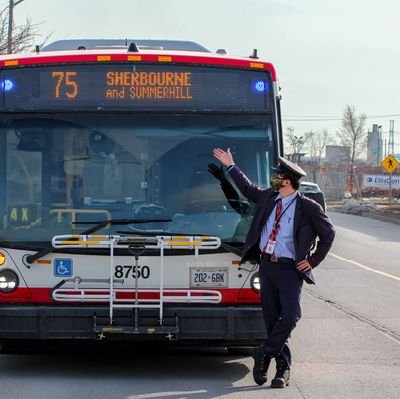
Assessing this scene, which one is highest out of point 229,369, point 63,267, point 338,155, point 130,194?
point 338,155

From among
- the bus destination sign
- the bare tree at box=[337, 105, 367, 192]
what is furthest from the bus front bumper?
the bare tree at box=[337, 105, 367, 192]

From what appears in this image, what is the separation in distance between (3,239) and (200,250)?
1.67m

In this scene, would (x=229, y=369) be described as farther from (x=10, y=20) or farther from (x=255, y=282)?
(x=10, y=20)

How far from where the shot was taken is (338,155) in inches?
3501

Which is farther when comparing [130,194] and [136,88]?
[136,88]

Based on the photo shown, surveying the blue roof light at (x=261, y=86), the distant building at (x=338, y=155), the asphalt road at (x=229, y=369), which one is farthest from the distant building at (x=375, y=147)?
the blue roof light at (x=261, y=86)

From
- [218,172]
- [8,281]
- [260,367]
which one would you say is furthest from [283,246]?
[8,281]

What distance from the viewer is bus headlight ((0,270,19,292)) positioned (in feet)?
20.3

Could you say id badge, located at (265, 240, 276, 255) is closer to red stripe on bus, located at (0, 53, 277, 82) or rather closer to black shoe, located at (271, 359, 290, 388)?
black shoe, located at (271, 359, 290, 388)

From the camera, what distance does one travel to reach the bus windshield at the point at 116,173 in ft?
20.7

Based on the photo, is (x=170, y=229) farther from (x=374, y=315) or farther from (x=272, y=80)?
(x=374, y=315)

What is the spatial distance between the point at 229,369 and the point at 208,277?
131 centimetres

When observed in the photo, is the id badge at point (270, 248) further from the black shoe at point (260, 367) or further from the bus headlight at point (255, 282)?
the black shoe at point (260, 367)

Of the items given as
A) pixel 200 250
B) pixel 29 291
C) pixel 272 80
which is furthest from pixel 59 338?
pixel 272 80
